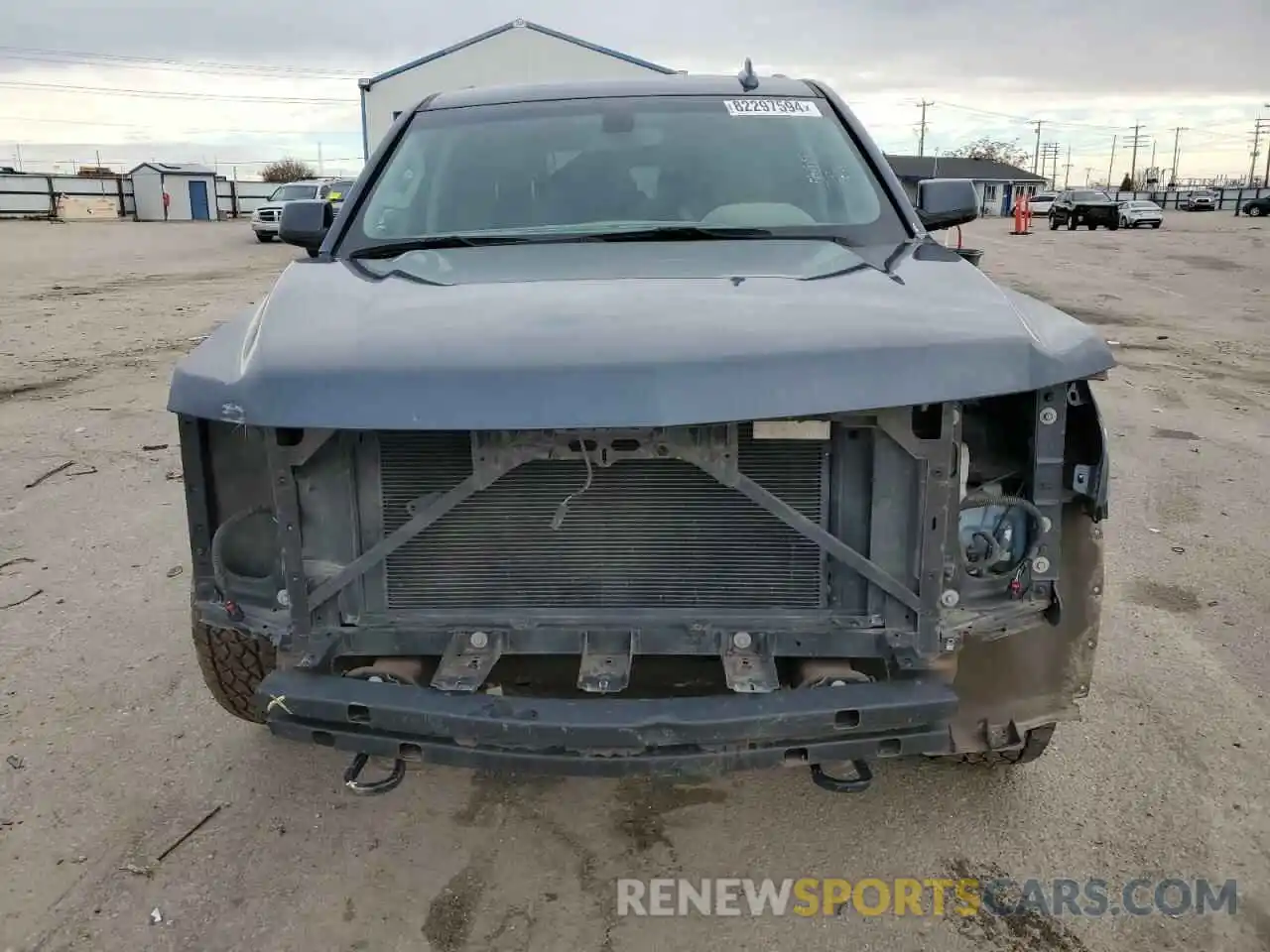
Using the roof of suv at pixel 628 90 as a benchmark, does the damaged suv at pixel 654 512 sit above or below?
below

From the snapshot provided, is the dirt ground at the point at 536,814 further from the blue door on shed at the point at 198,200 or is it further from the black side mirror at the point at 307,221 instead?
the blue door on shed at the point at 198,200

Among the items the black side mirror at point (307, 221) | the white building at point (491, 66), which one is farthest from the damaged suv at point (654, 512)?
the white building at point (491, 66)

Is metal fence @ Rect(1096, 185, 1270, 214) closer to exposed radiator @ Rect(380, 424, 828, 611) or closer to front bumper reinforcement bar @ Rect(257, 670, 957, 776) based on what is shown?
exposed radiator @ Rect(380, 424, 828, 611)

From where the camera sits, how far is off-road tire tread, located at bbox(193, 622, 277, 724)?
2.76m

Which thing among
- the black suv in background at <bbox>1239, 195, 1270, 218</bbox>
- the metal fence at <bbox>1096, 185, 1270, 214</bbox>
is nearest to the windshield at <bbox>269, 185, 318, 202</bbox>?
the black suv in background at <bbox>1239, 195, 1270, 218</bbox>

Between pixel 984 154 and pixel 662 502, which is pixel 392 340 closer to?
pixel 662 502

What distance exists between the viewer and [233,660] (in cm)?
279

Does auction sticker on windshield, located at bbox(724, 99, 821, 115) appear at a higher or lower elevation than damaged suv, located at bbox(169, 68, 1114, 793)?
higher

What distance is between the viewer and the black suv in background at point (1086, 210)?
38.0 meters

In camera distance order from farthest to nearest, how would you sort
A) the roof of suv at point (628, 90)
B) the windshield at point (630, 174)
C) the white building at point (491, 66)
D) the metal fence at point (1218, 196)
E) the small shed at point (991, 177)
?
1. the small shed at point (991, 177)
2. the metal fence at point (1218, 196)
3. the white building at point (491, 66)
4. the roof of suv at point (628, 90)
5. the windshield at point (630, 174)

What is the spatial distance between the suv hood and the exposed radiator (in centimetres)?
28

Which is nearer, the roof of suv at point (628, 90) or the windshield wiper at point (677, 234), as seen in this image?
the windshield wiper at point (677, 234)

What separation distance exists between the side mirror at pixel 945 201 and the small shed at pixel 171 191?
47.8 m

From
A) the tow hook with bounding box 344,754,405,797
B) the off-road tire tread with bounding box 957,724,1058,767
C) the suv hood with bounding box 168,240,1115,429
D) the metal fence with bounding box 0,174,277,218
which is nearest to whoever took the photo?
the suv hood with bounding box 168,240,1115,429
